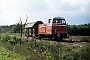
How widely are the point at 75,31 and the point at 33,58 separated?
47664mm

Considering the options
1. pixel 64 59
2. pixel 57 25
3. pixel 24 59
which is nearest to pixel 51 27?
pixel 57 25

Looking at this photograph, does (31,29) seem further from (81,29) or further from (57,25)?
(81,29)

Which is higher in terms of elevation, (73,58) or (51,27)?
(51,27)

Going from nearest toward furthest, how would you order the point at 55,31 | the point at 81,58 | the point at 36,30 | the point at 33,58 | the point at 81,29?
the point at 81,58, the point at 33,58, the point at 55,31, the point at 36,30, the point at 81,29

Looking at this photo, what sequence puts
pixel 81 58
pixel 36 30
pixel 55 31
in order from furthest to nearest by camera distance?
pixel 36 30 < pixel 55 31 < pixel 81 58

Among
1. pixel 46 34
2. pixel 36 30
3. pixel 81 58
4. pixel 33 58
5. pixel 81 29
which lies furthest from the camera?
pixel 81 29

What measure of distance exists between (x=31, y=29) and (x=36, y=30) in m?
1.75

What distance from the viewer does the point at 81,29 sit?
60.0 m

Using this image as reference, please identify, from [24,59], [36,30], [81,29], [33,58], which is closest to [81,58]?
[33,58]

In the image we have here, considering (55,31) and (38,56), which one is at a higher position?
(55,31)

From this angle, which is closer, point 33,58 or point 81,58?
point 81,58

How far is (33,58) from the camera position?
534 inches

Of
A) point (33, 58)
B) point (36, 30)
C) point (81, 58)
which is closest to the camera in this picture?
point (81, 58)

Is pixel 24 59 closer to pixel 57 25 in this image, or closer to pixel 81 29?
pixel 57 25
